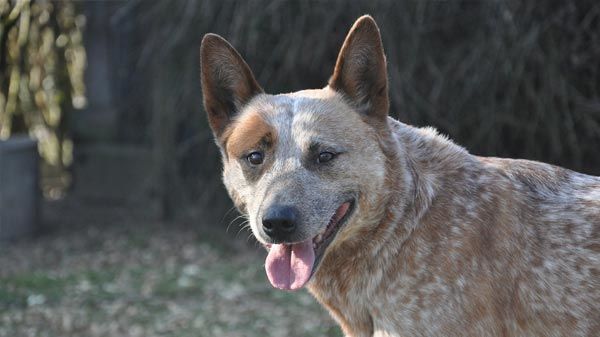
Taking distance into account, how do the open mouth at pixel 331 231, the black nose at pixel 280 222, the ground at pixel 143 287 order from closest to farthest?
the black nose at pixel 280 222, the open mouth at pixel 331 231, the ground at pixel 143 287

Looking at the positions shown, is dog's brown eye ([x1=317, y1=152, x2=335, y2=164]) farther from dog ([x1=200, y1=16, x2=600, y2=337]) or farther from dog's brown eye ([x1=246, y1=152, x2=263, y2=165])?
dog's brown eye ([x1=246, y1=152, x2=263, y2=165])

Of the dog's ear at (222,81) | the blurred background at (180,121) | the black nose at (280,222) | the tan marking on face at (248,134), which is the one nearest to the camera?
the black nose at (280,222)

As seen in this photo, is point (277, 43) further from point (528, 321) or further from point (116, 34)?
point (528, 321)

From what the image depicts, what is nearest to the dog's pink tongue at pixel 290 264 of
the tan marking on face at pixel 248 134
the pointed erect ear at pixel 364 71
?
the tan marking on face at pixel 248 134

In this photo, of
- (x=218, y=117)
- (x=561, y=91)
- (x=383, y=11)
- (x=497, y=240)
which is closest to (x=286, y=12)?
(x=383, y=11)

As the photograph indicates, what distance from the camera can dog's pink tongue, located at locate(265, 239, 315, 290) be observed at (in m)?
2.96

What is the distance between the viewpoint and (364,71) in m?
3.20

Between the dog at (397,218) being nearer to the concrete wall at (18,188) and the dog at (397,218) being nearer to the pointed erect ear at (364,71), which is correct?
the pointed erect ear at (364,71)

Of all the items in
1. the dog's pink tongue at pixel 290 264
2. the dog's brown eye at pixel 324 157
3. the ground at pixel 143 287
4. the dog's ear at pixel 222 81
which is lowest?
the ground at pixel 143 287

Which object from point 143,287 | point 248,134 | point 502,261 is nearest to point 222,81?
point 248,134

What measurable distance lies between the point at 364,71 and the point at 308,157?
0.42 metres

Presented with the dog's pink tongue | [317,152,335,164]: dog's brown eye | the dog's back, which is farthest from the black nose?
the dog's back

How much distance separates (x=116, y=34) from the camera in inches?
298

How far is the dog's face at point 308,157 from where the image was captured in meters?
2.96
